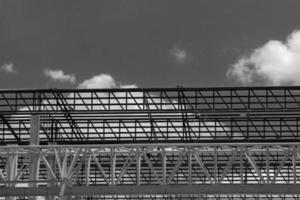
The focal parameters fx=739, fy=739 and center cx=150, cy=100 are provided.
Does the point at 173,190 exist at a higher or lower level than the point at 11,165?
lower

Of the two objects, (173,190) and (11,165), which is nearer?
(173,190)

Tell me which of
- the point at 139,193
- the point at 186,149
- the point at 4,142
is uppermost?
the point at 4,142

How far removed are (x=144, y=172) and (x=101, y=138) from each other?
10215 mm

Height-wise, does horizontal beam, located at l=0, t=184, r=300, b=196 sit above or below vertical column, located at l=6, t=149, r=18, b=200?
below

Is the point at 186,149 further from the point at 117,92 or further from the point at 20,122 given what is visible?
the point at 20,122

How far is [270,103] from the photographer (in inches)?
1960

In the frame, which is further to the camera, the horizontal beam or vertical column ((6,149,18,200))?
vertical column ((6,149,18,200))

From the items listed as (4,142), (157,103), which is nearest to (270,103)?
(157,103)

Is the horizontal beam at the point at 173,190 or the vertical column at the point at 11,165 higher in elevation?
the vertical column at the point at 11,165

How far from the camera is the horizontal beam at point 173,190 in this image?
3809 cm

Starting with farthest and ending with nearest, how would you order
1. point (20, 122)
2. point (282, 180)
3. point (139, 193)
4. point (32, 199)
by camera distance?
point (282, 180) → point (20, 122) → point (32, 199) → point (139, 193)

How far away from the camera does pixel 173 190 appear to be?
3847 centimetres

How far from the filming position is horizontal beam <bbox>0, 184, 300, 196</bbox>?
3809 cm

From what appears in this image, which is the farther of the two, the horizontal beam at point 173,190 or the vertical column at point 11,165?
the vertical column at point 11,165
